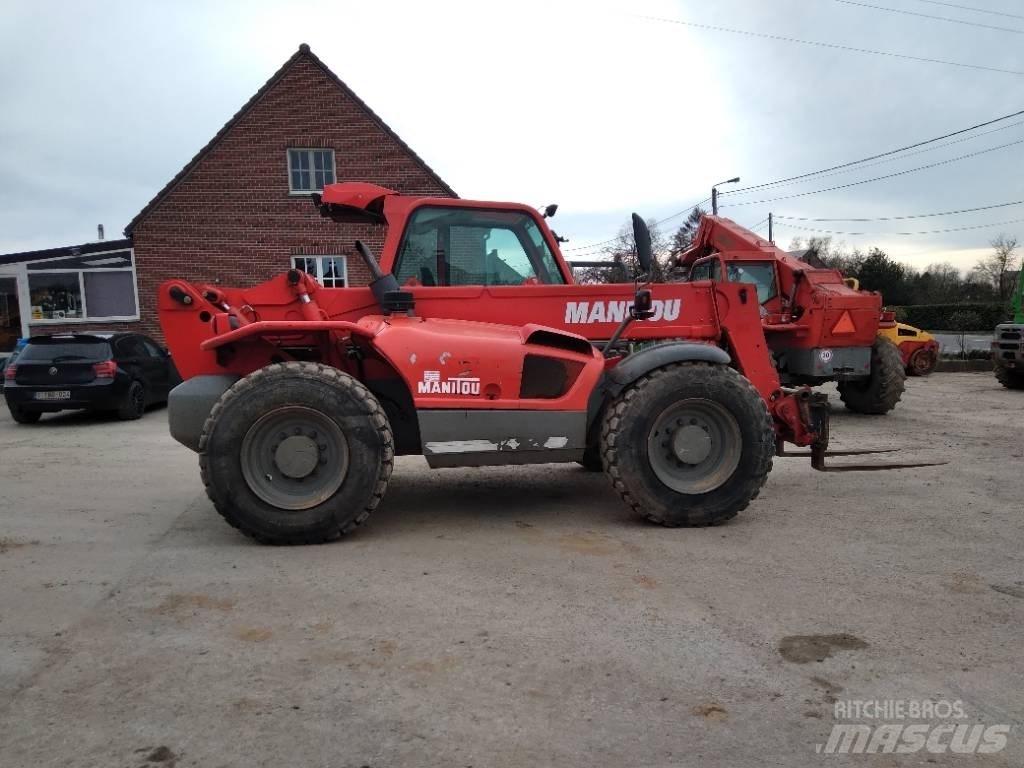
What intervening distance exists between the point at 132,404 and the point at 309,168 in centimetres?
1032

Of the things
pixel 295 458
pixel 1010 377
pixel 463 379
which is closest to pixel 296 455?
pixel 295 458

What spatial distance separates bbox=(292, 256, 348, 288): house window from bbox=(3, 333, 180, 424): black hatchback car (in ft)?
26.8

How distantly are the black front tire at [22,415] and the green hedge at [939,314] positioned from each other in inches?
1520

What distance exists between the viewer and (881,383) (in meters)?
11.5

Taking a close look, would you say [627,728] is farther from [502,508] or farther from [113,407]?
[113,407]

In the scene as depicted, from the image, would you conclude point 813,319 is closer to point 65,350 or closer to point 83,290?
point 65,350

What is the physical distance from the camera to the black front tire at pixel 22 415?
11.9 metres

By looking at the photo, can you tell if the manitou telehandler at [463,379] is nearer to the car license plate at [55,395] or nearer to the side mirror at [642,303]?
the side mirror at [642,303]

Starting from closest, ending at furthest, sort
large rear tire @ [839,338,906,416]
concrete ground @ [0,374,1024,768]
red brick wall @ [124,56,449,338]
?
concrete ground @ [0,374,1024,768]
large rear tire @ [839,338,906,416]
red brick wall @ [124,56,449,338]

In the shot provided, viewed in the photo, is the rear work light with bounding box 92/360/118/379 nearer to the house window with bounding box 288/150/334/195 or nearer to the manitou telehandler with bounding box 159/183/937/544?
the manitou telehandler with bounding box 159/183/937/544

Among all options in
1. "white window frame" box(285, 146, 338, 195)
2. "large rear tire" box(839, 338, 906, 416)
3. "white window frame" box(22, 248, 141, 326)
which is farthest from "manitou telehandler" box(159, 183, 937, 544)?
"white window frame" box(22, 248, 141, 326)

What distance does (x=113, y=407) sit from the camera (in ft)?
40.4

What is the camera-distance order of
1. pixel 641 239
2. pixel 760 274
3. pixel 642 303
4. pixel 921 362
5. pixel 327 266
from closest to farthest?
pixel 641 239 → pixel 642 303 → pixel 760 274 → pixel 921 362 → pixel 327 266

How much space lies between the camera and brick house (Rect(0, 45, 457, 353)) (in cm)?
2003
